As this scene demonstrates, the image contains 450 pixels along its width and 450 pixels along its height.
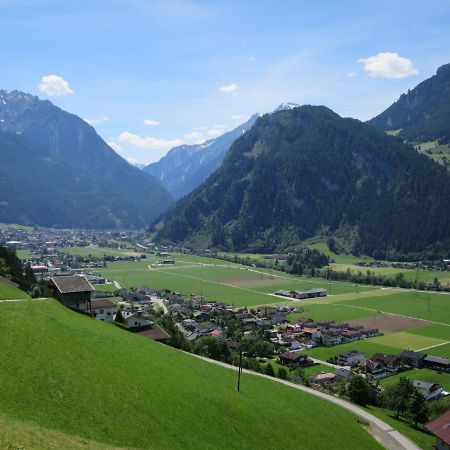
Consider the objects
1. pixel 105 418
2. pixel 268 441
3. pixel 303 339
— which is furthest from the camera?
pixel 303 339

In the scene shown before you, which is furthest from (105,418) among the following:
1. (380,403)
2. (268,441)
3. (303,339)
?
(303,339)

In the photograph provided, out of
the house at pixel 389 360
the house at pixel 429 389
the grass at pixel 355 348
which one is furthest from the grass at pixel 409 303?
the house at pixel 429 389

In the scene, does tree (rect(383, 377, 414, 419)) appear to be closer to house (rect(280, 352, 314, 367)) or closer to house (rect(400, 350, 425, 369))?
house (rect(280, 352, 314, 367))

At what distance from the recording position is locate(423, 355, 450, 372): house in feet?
318

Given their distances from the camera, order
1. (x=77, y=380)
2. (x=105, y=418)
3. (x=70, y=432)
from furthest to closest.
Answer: (x=77, y=380), (x=105, y=418), (x=70, y=432)

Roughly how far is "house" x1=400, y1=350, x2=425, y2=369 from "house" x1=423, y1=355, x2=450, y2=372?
39.2 inches

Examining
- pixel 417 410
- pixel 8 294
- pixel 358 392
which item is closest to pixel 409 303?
pixel 358 392

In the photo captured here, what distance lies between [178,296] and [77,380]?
13851 cm

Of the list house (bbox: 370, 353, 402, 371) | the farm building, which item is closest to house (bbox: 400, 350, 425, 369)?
house (bbox: 370, 353, 402, 371)

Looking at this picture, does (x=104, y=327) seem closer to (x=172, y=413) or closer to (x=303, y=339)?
(x=172, y=413)

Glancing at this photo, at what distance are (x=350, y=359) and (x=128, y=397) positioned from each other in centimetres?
7620

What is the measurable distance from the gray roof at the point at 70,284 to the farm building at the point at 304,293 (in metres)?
127

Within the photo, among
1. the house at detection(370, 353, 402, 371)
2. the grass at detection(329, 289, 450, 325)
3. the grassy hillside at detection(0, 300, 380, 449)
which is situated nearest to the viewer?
the grassy hillside at detection(0, 300, 380, 449)

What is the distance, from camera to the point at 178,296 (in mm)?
168250
